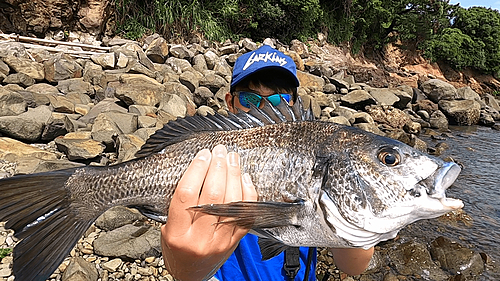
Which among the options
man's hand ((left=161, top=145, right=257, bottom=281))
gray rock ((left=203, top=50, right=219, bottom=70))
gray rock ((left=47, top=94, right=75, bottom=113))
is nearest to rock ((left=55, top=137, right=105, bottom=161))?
gray rock ((left=47, top=94, right=75, bottom=113))

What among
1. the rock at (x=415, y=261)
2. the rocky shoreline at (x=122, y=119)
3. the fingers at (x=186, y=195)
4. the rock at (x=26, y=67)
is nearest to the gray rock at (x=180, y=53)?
the rocky shoreline at (x=122, y=119)

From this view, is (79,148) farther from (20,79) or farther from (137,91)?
(20,79)

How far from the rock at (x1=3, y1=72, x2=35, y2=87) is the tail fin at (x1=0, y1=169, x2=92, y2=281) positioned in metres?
6.79

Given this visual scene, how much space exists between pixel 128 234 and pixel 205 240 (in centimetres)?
241

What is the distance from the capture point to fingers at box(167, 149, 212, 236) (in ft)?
4.77

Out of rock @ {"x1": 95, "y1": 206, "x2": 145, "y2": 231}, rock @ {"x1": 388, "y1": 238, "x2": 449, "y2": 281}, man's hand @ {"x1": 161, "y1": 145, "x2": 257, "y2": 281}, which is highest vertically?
man's hand @ {"x1": 161, "y1": 145, "x2": 257, "y2": 281}

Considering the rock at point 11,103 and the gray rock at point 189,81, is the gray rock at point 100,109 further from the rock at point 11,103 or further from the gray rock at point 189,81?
the gray rock at point 189,81

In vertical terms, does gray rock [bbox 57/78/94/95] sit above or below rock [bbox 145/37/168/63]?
below

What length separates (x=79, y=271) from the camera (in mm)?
Answer: 2891

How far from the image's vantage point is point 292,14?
1858cm

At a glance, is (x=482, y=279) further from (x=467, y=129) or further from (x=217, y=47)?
(x=467, y=129)

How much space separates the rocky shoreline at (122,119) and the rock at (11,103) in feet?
0.06

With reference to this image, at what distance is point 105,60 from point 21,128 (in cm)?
498

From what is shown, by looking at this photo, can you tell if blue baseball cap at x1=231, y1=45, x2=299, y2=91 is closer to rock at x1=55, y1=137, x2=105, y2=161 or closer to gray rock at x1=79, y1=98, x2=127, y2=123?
rock at x1=55, y1=137, x2=105, y2=161
